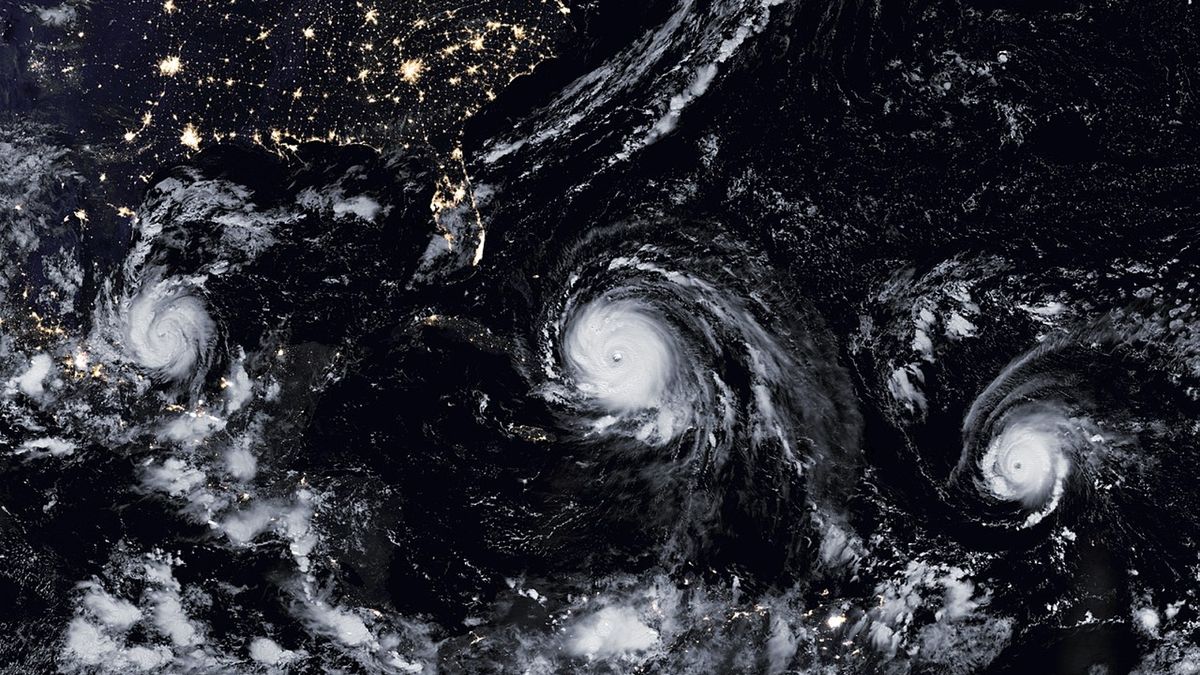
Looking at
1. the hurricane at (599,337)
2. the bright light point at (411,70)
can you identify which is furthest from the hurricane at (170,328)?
the bright light point at (411,70)

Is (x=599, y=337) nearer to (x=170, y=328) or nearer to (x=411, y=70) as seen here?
(x=411, y=70)

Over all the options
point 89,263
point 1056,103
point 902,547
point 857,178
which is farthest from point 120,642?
point 1056,103

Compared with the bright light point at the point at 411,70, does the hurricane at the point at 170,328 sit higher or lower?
lower

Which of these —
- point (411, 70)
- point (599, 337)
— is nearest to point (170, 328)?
point (411, 70)

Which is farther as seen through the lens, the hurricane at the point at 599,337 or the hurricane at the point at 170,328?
the hurricane at the point at 170,328

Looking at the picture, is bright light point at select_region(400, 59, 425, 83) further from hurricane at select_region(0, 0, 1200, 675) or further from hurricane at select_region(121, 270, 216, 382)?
hurricane at select_region(121, 270, 216, 382)

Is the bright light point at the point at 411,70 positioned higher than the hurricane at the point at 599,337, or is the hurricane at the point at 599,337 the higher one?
the bright light point at the point at 411,70

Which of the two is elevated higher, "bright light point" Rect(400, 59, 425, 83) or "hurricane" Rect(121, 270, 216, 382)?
"bright light point" Rect(400, 59, 425, 83)

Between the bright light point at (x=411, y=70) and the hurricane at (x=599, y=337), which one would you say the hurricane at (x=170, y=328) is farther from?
the bright light point at (x=411, y=70)

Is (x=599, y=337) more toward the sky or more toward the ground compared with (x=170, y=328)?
more toward the ground

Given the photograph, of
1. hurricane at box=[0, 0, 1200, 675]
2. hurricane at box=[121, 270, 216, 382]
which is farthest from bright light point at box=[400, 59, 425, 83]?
hurricane at box=[121, 270, 216, 382]

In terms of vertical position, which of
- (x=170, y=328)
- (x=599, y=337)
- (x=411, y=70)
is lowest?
(x=599, y=337)
